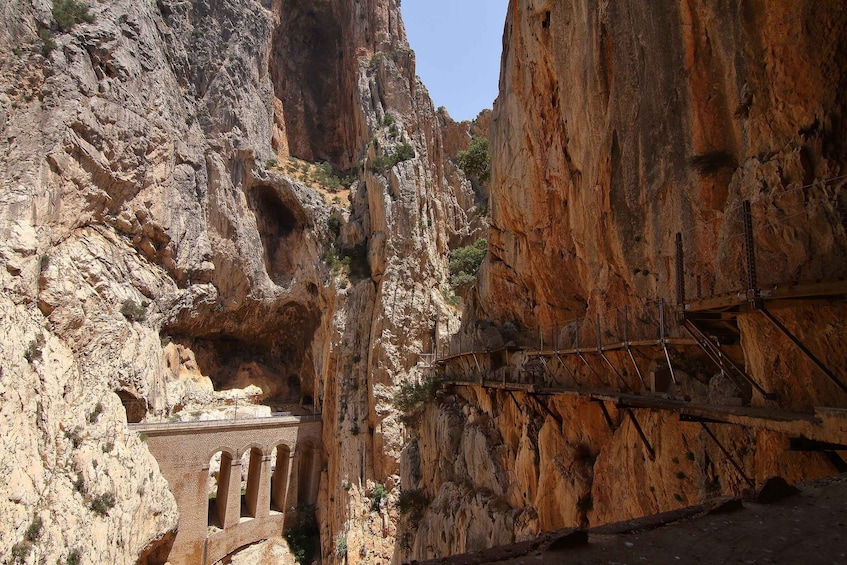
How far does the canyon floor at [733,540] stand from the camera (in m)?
3.39

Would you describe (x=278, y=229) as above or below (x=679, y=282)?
above

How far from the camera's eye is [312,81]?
2087 inches

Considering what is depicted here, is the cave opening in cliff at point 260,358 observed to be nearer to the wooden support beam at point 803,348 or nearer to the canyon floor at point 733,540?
the wooden support beam at point 803,348

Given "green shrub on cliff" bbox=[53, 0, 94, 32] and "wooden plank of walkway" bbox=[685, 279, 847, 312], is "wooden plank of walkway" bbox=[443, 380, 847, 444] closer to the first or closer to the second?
"wooden plank of walkway" bbox=[685, 279, 847, 312]

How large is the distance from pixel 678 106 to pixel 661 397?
536 cm

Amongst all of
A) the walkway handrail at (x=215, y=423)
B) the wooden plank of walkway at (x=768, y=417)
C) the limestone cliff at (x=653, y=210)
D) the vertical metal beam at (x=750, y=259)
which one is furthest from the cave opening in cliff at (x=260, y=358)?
the vertical metal beam at (x=750, y=259)

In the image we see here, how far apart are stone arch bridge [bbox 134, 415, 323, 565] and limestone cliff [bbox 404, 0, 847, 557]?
1746cm

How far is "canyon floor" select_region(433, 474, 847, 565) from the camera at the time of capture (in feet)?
11.1

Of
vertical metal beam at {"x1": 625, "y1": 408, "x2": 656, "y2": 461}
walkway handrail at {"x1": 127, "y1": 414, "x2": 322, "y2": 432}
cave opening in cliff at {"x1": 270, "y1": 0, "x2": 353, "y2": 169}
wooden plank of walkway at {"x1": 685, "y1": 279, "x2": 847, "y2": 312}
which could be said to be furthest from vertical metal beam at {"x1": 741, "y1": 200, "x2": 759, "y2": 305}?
cave opening in cliff at {"x1": 270, "y1": 0, "x2": 353, "y2": 169}

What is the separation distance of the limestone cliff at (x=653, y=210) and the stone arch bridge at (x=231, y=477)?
17461 millimetres

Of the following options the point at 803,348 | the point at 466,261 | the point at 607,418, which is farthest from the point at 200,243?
the point at 803,348

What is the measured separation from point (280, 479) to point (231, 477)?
16.8 ft

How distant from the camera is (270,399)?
4216 centimetres

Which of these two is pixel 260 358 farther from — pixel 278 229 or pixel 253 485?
pixel 253 485
